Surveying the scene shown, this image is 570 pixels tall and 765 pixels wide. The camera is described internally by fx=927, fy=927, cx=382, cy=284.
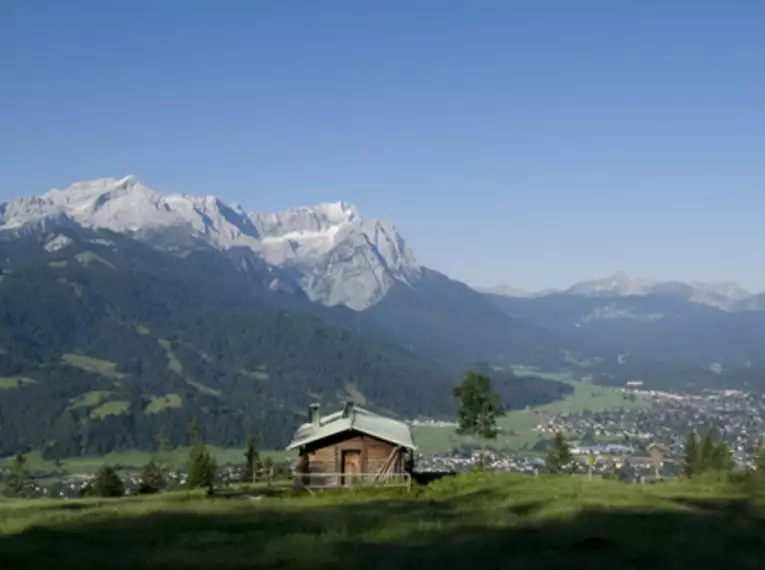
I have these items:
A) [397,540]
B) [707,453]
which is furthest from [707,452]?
[397,540]

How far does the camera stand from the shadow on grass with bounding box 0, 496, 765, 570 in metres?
26.8

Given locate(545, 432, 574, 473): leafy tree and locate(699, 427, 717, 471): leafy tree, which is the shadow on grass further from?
locate(545, 432, 574, 473): leafy tree

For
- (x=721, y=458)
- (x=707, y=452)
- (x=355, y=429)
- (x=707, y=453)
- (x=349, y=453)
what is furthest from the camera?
(x=707, y=452)

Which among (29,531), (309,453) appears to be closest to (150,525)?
(29,531)

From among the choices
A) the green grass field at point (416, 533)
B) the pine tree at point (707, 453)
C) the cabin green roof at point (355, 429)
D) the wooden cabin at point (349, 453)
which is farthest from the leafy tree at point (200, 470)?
the pine tree at point (707, 453)

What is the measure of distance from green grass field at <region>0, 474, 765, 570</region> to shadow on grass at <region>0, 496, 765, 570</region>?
0.05 meters

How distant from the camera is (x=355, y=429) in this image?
64.2 m

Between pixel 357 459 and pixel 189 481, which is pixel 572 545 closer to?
pixel 357 459

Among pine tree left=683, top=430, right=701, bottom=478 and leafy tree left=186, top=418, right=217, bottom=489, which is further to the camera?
pine tree left=683, top=430, right=701, bottom=478

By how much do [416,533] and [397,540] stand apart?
164cm

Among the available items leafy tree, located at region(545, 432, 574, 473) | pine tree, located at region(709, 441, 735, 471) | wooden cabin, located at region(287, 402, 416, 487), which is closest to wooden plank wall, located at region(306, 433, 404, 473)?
wooden cabin, located at region(287, 402, 416, 487)

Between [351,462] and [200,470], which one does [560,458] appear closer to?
[200,470]

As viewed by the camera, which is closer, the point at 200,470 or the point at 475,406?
the point at 475,406

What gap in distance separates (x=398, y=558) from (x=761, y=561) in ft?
36.2
